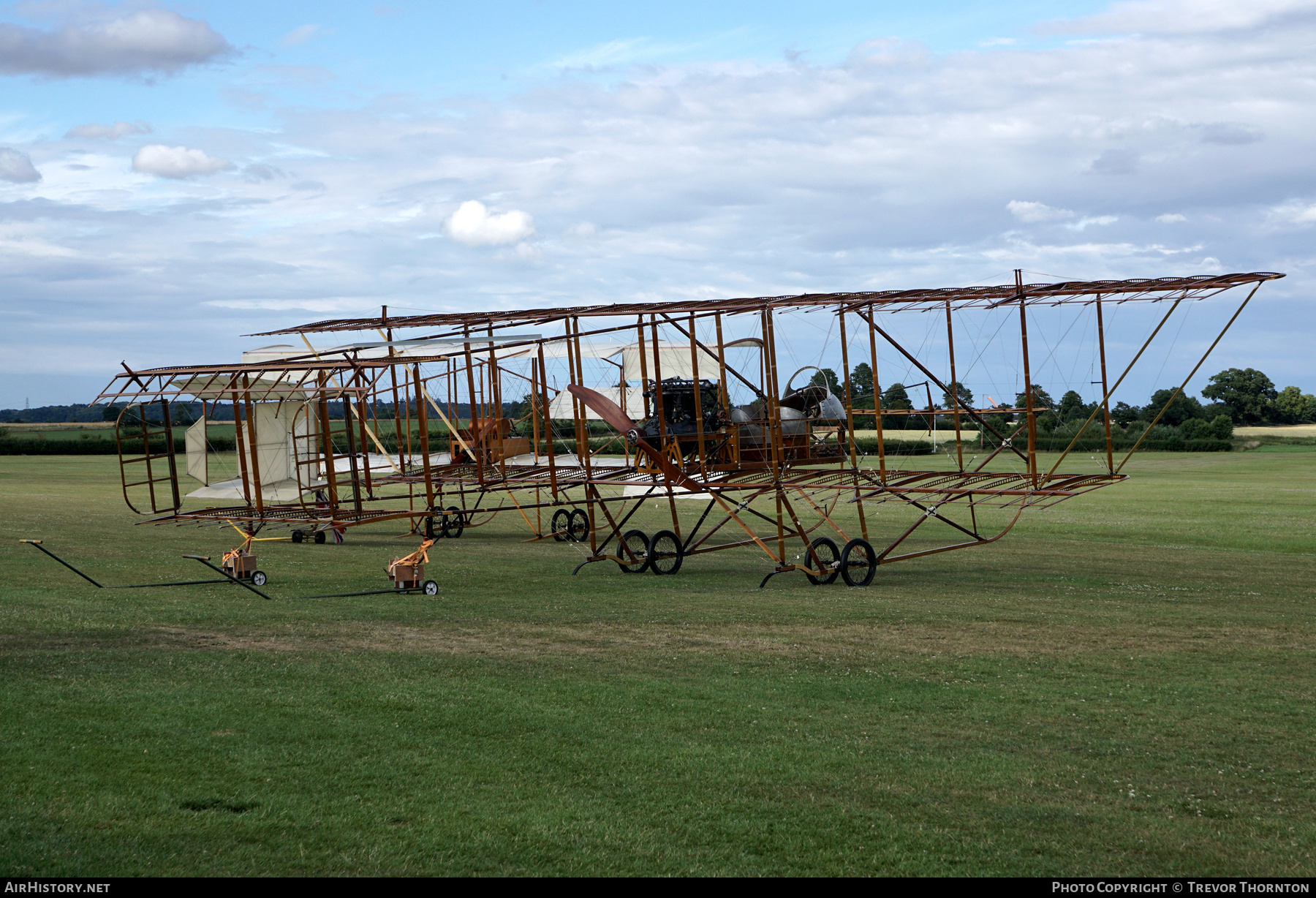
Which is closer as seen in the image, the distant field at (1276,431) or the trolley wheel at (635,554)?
the trolley wheel at (635,554)

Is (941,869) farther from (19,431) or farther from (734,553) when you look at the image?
(19,431)

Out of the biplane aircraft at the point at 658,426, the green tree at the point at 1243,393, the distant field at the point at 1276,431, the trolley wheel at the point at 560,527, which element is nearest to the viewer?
the biplane aircraft at the point at 658,426

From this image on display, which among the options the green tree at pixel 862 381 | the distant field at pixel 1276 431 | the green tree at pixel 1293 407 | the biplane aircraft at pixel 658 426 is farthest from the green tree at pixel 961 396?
the green tree at pixel 1293 407

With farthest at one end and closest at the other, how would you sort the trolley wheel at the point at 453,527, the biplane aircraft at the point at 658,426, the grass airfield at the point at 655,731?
1. the trolley wheel at the point at 453,527
2. the biplane aircraft at the point at 658,426
3. the grass airfield at the point at 655,731

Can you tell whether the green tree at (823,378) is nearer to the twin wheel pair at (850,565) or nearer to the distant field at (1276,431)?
the twin wheel pair at (850,565)

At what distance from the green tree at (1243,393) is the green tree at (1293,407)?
3.05 meters

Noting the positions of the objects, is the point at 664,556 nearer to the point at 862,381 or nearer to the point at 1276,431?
the point at 862,381

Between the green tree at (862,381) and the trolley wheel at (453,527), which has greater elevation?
the green tree at (862,381)

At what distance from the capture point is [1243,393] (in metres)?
81.7

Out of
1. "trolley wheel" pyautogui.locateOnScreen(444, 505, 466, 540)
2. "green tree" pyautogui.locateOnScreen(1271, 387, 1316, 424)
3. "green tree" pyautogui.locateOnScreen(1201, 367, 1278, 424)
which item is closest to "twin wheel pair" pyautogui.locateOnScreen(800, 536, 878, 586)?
"trolley wheel" pyautogui.locateOnScreen(444, 505, 466, 540)

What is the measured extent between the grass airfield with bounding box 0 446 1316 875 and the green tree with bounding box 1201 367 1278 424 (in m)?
74.6

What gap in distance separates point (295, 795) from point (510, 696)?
2566mm

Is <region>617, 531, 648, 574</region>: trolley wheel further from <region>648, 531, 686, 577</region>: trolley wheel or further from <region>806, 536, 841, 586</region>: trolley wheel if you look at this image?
<region>806, 536, 841, 586</region>: trolley wheel

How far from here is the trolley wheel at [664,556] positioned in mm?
17391
